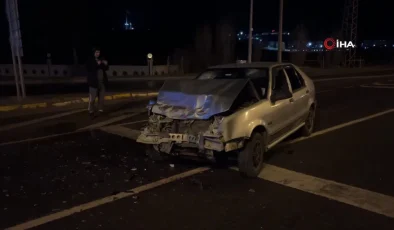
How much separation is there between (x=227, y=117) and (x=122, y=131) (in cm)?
425

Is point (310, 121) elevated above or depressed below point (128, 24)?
below

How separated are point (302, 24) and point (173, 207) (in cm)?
4119

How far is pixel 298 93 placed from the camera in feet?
24.7

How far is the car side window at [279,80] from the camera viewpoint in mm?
6944

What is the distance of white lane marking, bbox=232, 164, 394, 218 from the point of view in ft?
16.0

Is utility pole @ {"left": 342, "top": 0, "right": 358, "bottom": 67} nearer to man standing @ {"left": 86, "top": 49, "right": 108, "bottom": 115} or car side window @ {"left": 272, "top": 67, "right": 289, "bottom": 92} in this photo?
man standing @ {"left": 86, "top": 49, "right": 108, "bottom": 115}

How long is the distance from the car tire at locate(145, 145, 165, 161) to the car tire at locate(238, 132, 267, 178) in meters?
1.51

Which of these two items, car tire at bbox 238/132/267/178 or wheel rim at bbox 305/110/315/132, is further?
wheel rim at bbox 305/110/315/132

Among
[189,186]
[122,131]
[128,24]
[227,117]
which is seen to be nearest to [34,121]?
[122,131]

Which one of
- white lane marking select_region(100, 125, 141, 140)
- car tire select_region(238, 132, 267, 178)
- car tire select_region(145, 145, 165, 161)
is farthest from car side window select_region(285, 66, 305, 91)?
white lane marking select_region(100, 125, 141, 140)

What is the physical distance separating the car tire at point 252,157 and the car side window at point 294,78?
6.14ft

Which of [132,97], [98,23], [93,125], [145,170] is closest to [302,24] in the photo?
[98,23]

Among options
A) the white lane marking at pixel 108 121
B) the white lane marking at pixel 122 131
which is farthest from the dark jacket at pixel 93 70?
the white lane marking at pixel 122 131

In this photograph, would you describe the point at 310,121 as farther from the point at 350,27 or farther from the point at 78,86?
the point at 350,27
